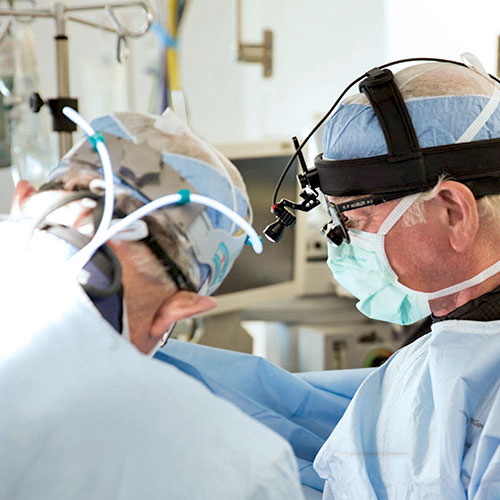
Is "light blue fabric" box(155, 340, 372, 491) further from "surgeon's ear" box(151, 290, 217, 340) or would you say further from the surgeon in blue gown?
"surgeon's ear" box(151, 290, 217, 340)

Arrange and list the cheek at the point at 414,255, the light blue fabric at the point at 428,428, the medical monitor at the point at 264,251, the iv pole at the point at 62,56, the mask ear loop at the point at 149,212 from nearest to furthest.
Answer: the mask ear loop at the point at 149,212
the light blue fabric at the point at 428,428
the cheek at the point at 414,255
the iv pole at the point at 62,56
the medical monitor at the point at 264,251

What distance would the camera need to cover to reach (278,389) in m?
1.59

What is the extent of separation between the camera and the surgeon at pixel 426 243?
1.12m

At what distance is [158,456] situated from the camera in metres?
0.76

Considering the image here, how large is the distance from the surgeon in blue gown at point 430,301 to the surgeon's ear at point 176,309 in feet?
1.30

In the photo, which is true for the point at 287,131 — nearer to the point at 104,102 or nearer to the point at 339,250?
the point at 104,102

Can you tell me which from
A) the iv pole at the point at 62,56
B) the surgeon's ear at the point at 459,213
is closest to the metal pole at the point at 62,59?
the iv pole at the point at 62,56

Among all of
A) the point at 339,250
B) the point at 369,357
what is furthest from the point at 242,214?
the point at 369,357

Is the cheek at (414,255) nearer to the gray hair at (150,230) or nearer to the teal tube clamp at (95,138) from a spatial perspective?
the gray hair at (150,230)

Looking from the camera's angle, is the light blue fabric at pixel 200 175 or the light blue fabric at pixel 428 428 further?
the light blue fabric at pixel 428 428

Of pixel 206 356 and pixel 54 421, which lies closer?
pixel 54 421

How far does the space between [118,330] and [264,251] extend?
59.2 inches

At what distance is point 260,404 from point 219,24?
3.91 m

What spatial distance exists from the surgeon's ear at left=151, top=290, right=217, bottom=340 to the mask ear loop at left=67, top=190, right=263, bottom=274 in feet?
0.37
